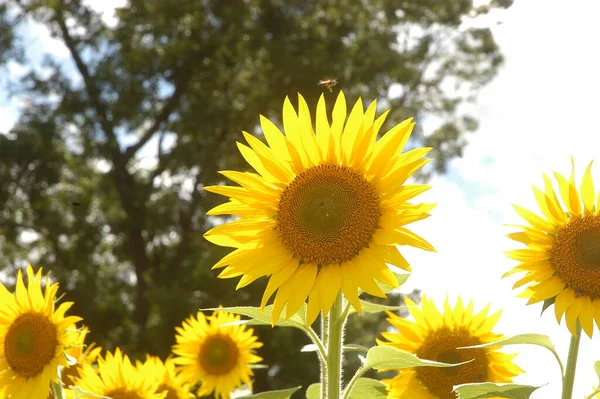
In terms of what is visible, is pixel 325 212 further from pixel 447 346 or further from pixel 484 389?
pixel 447 346

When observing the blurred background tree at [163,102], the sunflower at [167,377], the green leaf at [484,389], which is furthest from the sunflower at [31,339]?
the blurred background tree at [163,102]

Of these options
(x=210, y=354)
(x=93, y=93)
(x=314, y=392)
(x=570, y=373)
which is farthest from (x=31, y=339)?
(x=93, y=93)

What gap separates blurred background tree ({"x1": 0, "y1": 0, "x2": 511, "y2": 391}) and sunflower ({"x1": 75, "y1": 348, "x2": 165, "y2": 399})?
11.7 metres

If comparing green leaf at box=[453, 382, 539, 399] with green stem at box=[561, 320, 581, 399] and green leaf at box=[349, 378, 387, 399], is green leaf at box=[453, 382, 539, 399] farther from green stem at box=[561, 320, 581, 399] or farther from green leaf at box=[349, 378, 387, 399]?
green leaf at box=[349, 378, 387, 399]

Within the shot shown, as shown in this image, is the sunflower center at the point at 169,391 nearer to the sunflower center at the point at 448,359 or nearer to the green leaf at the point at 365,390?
the sunflower center at the point at 448,359

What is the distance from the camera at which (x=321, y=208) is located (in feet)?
5.22

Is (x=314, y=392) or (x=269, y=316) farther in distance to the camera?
(x=314, y=392)

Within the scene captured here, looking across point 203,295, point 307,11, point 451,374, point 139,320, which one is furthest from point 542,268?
point 307,11

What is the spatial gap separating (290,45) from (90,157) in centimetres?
527

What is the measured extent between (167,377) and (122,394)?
431mm

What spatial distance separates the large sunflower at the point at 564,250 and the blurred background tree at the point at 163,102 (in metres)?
12.3

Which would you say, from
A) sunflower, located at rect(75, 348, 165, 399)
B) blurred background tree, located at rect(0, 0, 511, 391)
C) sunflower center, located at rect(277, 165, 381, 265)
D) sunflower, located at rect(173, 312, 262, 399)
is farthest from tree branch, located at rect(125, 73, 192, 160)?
sunflower center, located at rect(277, 165, 381, 265)

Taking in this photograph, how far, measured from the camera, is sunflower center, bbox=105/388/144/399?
2311 mm

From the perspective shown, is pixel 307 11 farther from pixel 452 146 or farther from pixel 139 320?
pixel 139 320
